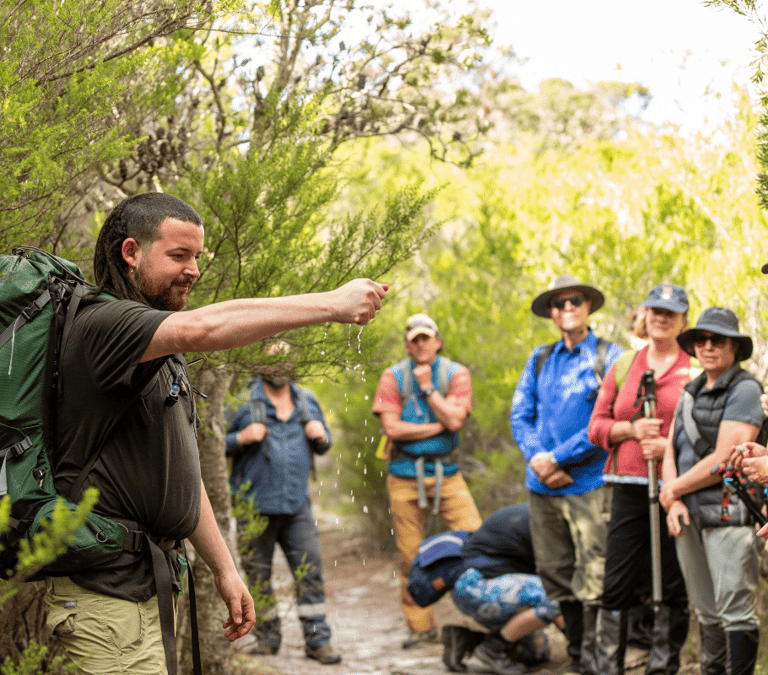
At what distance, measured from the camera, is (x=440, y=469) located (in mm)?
6805

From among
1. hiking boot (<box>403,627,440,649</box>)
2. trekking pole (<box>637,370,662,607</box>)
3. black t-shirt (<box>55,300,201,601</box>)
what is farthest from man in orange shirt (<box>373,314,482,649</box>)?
black t-shirt (<box>55,300,201,601</box>)

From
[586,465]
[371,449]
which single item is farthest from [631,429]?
[371,449]

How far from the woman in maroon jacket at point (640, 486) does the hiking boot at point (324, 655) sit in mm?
1979

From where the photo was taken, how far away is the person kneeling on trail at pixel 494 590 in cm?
566

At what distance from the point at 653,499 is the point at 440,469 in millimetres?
2203

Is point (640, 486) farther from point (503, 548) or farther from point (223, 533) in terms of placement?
Answer: point (223, 533)

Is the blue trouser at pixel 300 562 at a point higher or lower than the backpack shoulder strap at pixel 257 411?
lower

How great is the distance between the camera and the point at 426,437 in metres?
6.78

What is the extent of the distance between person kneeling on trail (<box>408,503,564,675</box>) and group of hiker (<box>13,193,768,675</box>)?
0.05 feet

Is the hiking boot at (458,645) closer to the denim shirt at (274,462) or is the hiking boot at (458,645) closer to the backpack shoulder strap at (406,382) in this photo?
the denim shirt at (274,462)

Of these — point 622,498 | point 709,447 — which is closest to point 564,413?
point 622,498

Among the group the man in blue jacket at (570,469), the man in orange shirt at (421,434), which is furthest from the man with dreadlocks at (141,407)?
the man in orange shirt at (421,434)

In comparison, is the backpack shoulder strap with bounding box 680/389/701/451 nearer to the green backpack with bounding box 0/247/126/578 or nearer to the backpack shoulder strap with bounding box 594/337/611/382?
the backpack shoulder strap with bounding box 594/337/611/382

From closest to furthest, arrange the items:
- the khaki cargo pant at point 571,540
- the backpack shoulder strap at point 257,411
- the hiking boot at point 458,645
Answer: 1. the khaki cargo pant at point 571,540
2. the hiking boot at point 458,645
3. the backpack shoulder strap at point 257,411
